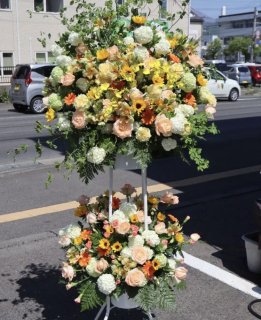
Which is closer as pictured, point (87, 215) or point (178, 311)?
point (87, 215)

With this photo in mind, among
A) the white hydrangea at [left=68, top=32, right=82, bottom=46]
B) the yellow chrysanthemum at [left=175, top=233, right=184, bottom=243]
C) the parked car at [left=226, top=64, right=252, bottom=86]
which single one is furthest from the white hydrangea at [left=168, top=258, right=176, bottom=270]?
the parked car at [left=226, top=64, right=252, bottom=86]

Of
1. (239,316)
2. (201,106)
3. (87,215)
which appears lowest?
(239,316)

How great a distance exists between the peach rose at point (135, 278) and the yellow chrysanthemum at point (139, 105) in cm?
91

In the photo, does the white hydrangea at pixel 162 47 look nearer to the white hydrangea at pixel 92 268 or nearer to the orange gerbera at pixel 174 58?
the orange gerbera at pixel 174 58

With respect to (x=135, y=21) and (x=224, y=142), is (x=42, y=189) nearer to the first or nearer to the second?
(x=135, y=21)

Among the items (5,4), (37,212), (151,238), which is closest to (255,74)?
(5,4)

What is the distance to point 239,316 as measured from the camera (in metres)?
3.71

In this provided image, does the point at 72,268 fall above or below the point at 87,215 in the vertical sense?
below

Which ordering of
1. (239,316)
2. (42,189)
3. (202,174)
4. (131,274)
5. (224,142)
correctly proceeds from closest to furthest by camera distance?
(131,274) → (239,316) → (42,189) → (202,174) → (224,142)

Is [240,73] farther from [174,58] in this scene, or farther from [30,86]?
[174,58]

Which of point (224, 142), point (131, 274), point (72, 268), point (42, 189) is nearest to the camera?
point (131, 274)

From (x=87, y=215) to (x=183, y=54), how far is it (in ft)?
3.83

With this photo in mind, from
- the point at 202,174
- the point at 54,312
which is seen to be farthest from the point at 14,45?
the point at 54,312

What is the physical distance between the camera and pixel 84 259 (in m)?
2.95
